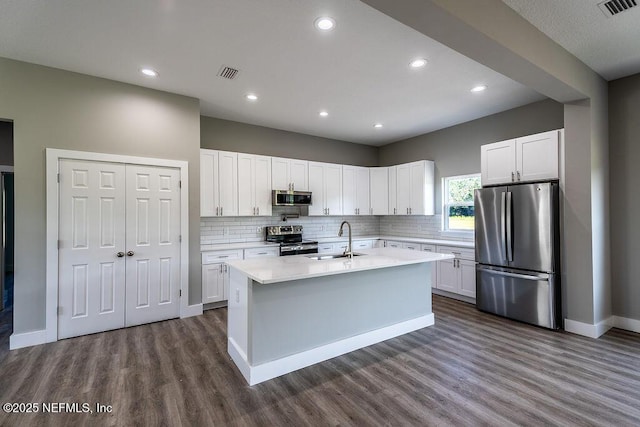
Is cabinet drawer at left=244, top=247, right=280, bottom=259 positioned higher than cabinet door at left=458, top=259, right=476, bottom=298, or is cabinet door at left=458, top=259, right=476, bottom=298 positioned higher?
cabinet drawer at left=244, top=247, right=280, bottom=259

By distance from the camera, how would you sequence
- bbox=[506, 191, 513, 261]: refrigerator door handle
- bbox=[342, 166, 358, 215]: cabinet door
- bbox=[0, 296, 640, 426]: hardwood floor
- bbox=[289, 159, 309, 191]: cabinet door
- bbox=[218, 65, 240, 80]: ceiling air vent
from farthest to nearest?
bbox=[342, 166, 358, 215]: cabinet door, bbox=[289, 159, 309, 191]: cabinet door, bbox=[506, 191, 513, 261]: refrigerator door handle, bbox=[218, 65, 240, 80]: ceiling air vent, bbox=[0, 296, 640, 426]: hardwood floor

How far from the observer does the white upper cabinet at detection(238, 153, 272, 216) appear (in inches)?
190

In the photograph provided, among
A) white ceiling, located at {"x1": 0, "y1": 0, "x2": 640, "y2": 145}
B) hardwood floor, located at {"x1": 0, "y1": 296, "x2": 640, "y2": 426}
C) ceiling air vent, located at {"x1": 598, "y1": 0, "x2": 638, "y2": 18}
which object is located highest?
white ceiling, located at {"x1": 0, "y1": 0, "x2": 640, "y2": 145}

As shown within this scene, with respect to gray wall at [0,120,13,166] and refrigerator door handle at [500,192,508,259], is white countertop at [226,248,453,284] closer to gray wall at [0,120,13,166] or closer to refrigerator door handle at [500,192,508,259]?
refrigerator door handle at [500,192,508,259]

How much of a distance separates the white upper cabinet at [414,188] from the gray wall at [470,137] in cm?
18

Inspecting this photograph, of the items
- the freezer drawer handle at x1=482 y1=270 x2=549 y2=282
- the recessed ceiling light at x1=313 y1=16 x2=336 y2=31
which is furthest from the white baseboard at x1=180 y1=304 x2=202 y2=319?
the freezer drawer handle at x1=482 y1=270 x2=549 y2=282

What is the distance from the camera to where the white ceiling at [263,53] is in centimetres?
234

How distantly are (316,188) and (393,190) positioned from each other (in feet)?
5.41

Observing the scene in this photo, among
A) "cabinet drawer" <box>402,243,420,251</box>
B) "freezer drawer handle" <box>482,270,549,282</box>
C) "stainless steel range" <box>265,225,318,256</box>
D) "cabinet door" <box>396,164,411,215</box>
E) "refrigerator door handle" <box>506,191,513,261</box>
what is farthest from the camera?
"cabinet door" <box>396,164,411,215</box>

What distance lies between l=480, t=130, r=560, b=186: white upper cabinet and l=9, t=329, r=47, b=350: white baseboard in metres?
5.71

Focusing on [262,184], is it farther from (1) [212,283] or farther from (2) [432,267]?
(2) [432,267]

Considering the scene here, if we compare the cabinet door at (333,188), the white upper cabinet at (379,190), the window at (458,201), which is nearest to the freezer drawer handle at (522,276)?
the window at (458,201)

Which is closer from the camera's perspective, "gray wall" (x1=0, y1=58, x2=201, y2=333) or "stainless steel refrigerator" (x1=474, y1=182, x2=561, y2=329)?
"gray wall" (x1=0, y1=58, x2=201, y2=333)

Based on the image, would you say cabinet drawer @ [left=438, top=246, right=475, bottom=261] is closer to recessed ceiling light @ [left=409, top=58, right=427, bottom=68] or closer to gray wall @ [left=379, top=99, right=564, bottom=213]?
gray wall @ [left=379, top=99, right=564, bottom=213]
